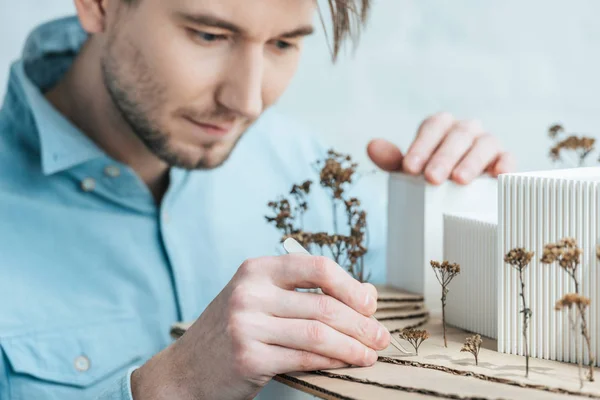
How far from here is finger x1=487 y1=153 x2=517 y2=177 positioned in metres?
1.95

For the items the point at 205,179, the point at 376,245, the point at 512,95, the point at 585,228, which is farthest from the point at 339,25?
the point at 512,95

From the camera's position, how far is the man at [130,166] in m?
1.87

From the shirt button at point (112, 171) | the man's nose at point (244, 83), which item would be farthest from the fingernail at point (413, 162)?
the shirt button at point (112, 171)

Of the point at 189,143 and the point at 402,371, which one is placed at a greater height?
the point at 189,143

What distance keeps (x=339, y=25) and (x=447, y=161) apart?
22.1 inches

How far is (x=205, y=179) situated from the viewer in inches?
98.5

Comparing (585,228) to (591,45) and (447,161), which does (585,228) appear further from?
(591,45)

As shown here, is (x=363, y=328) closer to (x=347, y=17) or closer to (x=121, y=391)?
(x=121, y=391)

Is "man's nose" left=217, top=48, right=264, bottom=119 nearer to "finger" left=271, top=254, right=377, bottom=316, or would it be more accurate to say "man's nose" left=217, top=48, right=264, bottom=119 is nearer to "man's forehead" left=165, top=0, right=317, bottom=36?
"man's forehead" left=165, top=0, right=317, bottom=36

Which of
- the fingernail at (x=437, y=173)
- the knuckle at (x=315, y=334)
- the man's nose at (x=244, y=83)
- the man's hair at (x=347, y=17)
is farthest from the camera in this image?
the man's hair at (x=347, y=17)

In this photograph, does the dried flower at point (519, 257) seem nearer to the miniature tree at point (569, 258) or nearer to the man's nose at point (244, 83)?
the miniature tree at point (569, 258)

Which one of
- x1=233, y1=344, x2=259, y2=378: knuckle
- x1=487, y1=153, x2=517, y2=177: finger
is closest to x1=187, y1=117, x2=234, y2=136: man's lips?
x1=487, y1=153, x2=517, y2=177: finger

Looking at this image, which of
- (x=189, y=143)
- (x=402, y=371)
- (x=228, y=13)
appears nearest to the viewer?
(x=402, y=371)

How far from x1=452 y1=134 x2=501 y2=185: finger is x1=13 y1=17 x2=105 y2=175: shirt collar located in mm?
952
